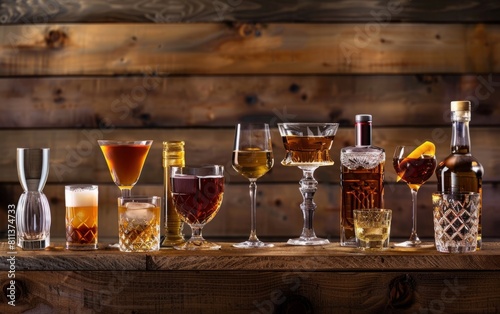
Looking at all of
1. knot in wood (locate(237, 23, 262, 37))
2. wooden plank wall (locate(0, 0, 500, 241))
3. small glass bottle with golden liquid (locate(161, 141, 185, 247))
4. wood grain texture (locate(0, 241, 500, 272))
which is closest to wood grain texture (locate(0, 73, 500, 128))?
wooden plank wall (locate(0, 0, 500, 241))

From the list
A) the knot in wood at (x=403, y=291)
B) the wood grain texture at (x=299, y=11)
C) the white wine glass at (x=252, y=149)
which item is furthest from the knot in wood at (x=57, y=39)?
the knot in wood at (x=403, y=291)

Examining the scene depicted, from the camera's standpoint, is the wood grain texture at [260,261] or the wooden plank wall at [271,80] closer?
the wood grain texture at [260,261]

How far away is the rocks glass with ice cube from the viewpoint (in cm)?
161

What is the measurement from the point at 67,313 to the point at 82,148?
1.52m

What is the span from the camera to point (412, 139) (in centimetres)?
301

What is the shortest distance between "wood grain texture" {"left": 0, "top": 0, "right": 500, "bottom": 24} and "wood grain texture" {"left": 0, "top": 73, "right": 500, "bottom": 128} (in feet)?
0.73

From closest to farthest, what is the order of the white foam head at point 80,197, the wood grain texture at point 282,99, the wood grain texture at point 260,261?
1. the wood grain texture at point 260,261
2. the white foam head at point 80,197
3. the wood grain texture at point 282,99

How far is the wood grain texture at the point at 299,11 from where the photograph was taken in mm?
3000

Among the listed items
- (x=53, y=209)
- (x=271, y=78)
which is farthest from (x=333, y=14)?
(x=53, y=209)

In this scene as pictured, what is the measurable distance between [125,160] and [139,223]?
0.17 metres

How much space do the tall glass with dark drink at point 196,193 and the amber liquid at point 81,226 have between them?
0.60ft

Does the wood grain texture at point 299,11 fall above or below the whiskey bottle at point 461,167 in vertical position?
above

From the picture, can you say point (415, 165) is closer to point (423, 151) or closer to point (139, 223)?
point (423, 151)

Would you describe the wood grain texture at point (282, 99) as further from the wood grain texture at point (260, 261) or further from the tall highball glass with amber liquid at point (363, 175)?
the wood grain texture at point (260, 261)
